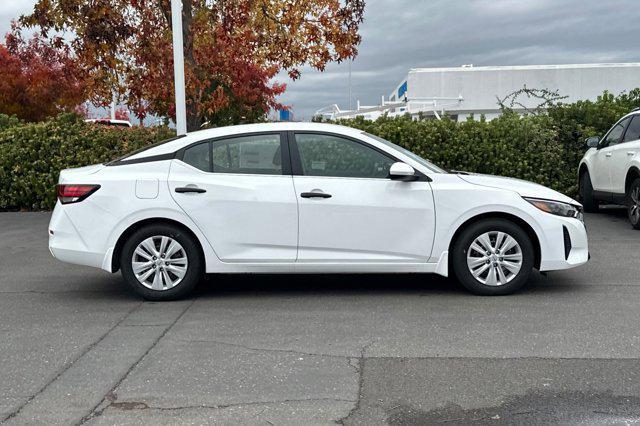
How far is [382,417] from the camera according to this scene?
3.93 meters

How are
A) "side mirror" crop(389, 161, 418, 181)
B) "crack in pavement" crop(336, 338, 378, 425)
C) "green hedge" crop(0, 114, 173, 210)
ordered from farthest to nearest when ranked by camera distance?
"green hedge" crop(0, 114, 173, 210)
"side mirror" crop(389, 161, 418, 181)
"crack in pavement" crop(336, 338, 378, 425)

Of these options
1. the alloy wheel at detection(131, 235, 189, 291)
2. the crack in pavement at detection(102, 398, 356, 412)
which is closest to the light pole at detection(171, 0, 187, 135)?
the alloy wheel at detection(131, 235, 189, 291)

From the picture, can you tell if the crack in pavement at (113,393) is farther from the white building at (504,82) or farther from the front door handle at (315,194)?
the white building at (504,82)

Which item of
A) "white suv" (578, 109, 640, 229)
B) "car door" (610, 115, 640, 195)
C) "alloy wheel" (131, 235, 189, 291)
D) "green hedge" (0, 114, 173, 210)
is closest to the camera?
"alloy wheel" (131, 235, 189, 291)

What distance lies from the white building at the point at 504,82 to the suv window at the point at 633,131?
2341 centimetres

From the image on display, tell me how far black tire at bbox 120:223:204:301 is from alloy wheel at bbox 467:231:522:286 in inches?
98.0

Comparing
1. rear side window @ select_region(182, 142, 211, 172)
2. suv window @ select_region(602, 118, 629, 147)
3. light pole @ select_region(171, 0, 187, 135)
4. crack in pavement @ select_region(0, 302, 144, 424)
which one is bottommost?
crack in pavement @ select_region(0, 302, 144, 424)

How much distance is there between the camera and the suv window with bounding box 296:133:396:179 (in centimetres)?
670

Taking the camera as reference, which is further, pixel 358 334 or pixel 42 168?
pixel 42 168

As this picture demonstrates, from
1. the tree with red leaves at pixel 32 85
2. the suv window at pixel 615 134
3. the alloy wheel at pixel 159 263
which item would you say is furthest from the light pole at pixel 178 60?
the tree with red leaves at pixel 32 85

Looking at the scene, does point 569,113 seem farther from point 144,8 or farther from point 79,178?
point 79,178

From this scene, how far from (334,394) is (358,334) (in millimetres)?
1294

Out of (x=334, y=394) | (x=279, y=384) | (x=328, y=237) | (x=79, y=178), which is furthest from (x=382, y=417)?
(x=79, y=178)

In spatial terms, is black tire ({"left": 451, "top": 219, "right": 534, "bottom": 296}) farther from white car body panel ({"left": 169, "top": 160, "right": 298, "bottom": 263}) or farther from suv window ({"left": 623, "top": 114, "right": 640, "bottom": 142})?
suv window ({"left": 623, "top": 114, "right": 640, "bottom": 142})
